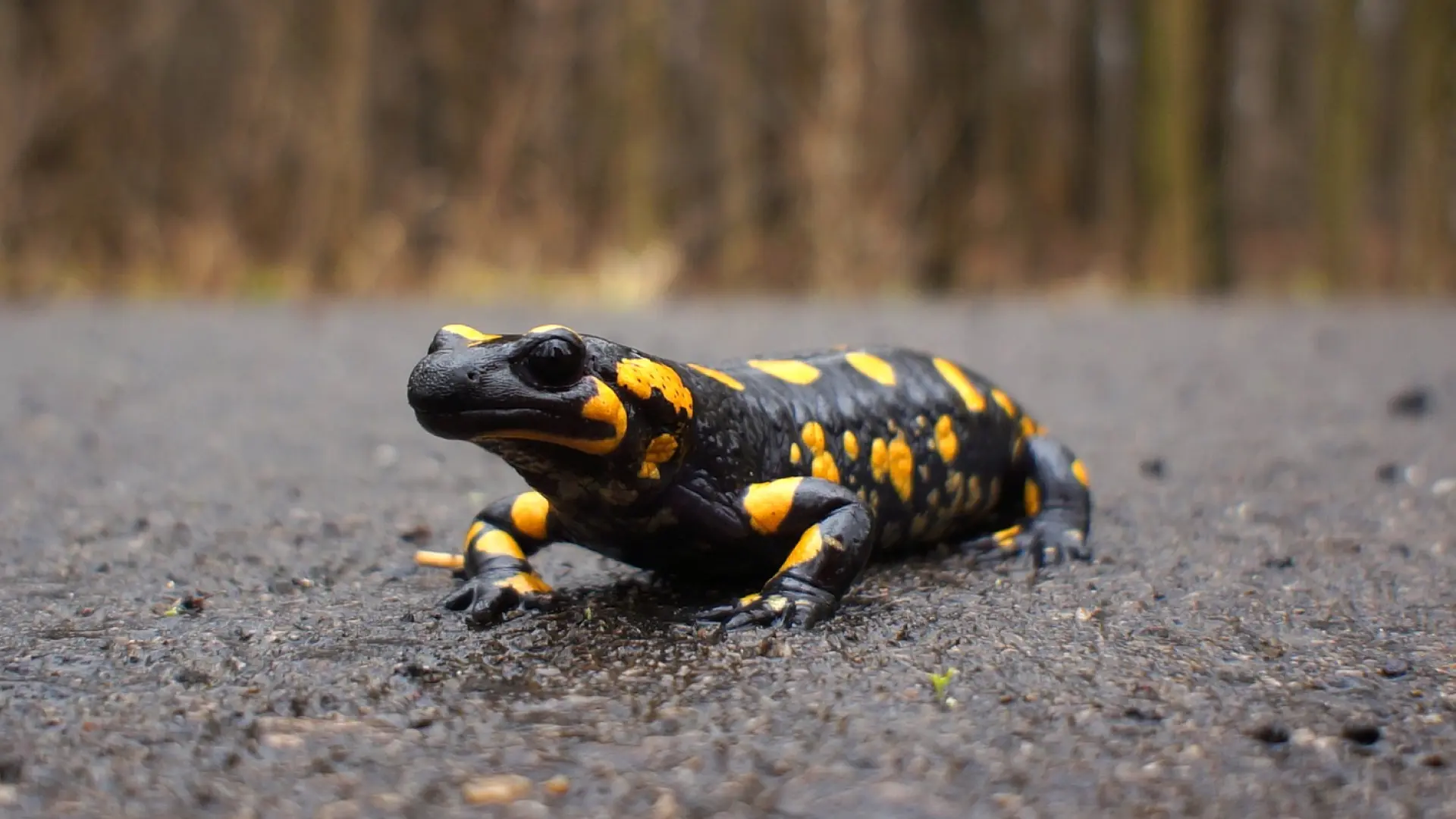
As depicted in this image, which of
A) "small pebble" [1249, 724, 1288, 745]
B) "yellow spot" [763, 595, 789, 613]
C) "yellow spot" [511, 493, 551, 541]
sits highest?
"yellow spot" [511, 493, 551, 541]

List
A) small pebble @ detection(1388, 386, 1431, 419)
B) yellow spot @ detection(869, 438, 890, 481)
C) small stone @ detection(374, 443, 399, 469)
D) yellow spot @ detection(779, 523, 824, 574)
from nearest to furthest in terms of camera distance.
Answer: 1. yellow spot @ detection(779, 523, 824, 574)
2. yellow spot @ detection(869, 438, 890, 481)
3. small stone @ detection(374, 443, 399, 469)
4. small pebble @ detection(1388, 386, 1431, 419)

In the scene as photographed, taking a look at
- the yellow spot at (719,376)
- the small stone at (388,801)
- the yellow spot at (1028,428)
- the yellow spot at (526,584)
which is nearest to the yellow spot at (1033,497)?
the yellow spot at (1028,428)

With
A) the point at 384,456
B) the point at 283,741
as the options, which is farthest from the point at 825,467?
the point at 384,456

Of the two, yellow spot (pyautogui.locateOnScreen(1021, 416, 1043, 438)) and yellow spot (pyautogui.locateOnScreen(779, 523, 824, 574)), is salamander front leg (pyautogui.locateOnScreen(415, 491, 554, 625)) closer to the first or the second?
yellow spot (pyautogui.locateOnScreen(779, 523, 824, 574))

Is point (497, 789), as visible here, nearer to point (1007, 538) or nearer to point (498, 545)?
point (498, 545)

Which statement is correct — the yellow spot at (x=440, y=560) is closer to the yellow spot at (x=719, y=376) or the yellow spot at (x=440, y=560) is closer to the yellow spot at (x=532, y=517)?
the yellow spot at (x=532, y=517)

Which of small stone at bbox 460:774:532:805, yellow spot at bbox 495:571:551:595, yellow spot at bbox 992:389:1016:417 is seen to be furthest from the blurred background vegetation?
small stone at bbox 460:774:532:805
